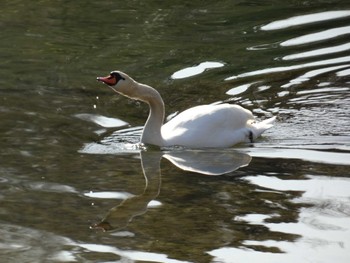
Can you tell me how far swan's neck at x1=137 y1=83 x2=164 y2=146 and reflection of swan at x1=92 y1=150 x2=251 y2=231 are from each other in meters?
0.14

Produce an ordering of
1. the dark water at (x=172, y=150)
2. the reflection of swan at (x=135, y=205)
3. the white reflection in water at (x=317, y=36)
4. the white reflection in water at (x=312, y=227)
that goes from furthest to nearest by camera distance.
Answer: the white reflection in water at (x=317, y=36) < the reflection of swan at (x=135, y=205) < the dark water at (x=172, y=150) < the white reflection in water at (x=312, y=227)

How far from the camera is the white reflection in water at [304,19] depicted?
1488cm

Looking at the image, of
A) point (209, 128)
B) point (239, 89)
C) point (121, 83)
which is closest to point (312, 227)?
point (209, 128)

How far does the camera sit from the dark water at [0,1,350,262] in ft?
24.3

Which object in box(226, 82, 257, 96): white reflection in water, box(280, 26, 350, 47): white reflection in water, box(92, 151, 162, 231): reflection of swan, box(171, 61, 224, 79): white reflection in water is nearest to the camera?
box(92, 151, 162, 231): reflection of swan

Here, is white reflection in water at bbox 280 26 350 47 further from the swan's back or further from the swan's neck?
the swan's neck

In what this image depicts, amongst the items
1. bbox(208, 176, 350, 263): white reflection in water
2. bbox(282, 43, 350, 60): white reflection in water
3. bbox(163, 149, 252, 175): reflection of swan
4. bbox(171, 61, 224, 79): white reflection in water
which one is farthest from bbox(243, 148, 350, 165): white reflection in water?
bbox(282, 43, 350, 60): white reflection in water

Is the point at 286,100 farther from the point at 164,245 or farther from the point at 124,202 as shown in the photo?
the point at 164,245

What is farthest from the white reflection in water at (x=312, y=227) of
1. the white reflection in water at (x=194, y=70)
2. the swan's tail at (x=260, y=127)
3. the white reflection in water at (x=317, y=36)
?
the white reflection in water at (x=317, y=36)

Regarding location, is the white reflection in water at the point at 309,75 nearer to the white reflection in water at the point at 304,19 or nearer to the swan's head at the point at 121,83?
the white reflection in water at the point at 304,19

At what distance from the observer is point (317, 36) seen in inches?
555

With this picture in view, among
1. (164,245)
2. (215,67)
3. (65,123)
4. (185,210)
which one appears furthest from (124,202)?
(215,67)

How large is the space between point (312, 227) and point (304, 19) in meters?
7.95

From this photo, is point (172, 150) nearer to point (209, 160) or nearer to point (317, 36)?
point (209, 160)
